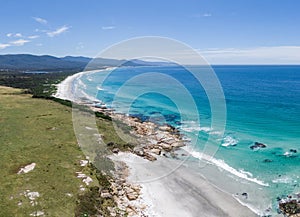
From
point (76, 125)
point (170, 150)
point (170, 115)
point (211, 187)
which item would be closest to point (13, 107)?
point (76, 125)

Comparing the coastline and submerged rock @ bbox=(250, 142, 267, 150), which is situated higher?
submerged rock @ bbox=(250, 142, 267, 150)

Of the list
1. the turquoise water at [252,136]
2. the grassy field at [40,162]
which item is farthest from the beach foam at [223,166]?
the grassy field at [40,162]

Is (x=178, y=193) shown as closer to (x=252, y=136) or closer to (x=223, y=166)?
(x=223, y=166)

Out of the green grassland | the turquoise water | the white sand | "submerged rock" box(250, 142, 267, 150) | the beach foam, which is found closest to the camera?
the green grassland

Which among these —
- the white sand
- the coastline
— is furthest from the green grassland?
the white sand

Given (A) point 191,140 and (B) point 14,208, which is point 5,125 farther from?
(A) point 191,140

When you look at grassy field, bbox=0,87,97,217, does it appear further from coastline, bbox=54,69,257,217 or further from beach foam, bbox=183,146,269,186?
beach foam, bbox=183,146,269,186
